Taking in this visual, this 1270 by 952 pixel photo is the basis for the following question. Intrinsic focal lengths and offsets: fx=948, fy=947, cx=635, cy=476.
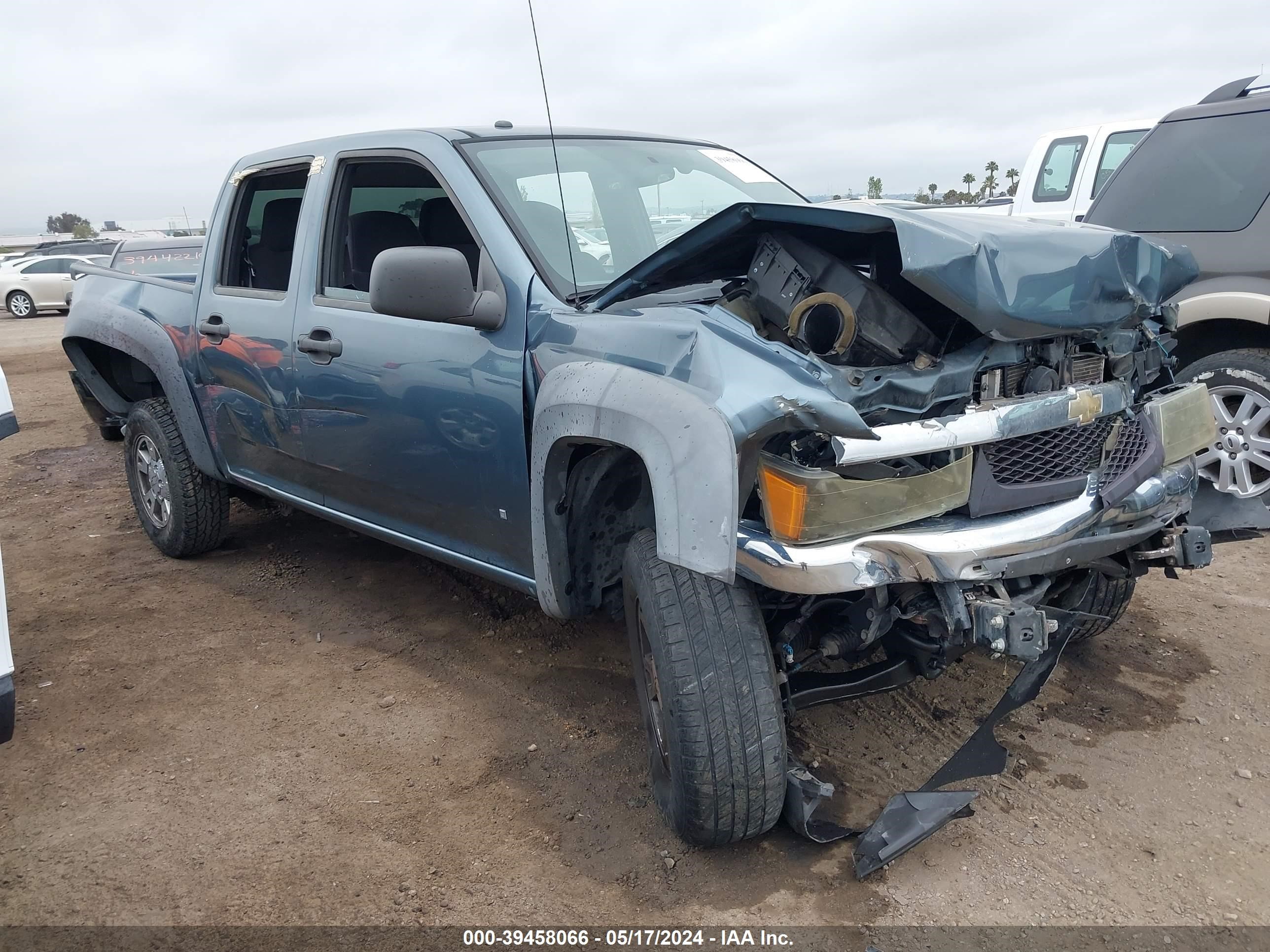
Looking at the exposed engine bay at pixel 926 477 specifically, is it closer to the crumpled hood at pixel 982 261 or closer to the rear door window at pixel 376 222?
the crumpled hood at pixel 982 261

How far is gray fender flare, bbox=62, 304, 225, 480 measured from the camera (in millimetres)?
4332

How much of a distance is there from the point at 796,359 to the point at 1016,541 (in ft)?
2.15

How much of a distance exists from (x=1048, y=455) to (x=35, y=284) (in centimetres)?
2261

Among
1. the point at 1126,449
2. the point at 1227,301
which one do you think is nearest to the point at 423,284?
the point at 1126,449

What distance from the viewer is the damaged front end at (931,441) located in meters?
2.11

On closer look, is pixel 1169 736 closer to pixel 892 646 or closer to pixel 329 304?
pixel 892 646

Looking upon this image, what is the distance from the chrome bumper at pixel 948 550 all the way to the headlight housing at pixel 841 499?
29mm

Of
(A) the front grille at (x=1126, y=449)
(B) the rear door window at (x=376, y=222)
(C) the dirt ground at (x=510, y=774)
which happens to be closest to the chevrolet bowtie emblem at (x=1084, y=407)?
(A) the front grille at (x=1126, y=449)

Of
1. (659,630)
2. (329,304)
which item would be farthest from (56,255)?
(659,630)

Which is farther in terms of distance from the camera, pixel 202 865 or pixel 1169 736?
pixel 1169 736

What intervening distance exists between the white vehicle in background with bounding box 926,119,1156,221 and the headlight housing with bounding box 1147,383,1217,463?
541 centimetres

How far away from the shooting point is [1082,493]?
2.35m

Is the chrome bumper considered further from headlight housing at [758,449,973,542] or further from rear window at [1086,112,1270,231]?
rear window at [1086,112,1270,231]

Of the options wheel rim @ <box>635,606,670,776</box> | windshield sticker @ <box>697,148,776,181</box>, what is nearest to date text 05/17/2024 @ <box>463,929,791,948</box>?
wheel rim @ <box>635,606,670,776</box>
